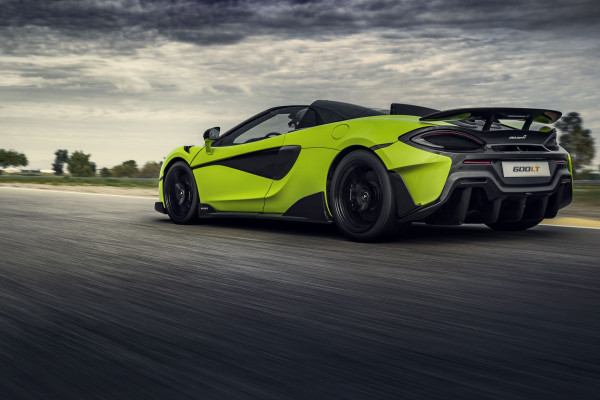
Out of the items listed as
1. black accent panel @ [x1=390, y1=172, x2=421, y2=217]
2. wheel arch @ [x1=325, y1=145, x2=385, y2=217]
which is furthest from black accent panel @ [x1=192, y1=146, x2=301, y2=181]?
black accent panel @ [x1=390, y1=172, x2=421, y2=217]

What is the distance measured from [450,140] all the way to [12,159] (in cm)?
17586

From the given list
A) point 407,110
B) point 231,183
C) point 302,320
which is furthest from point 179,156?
point 302,320

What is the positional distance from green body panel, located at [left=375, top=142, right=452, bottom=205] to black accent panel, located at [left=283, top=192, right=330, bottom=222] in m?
0.89

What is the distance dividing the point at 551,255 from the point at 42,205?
893 centimetres

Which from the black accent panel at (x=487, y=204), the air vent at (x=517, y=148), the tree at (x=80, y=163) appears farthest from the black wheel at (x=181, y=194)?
the tree at (x=80, y=163)

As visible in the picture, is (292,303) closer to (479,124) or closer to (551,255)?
(551,255)

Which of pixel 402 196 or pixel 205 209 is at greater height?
pixel 402 196

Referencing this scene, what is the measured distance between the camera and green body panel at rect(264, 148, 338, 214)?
21.1 feet

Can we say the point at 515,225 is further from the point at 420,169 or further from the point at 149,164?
the point at 149,164

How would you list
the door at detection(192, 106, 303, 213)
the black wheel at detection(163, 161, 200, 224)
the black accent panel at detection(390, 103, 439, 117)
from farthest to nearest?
the black wheel at detection(163, 161, 200, 224), the door at detection(192, 106, 303, 213), the black accent panel at detection(390, 103, 439, 117)

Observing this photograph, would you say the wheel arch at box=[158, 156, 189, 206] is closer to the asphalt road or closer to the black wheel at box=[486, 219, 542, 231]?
the asphalt road

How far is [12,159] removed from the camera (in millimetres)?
167875

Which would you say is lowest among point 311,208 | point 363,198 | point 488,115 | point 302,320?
point 302,320

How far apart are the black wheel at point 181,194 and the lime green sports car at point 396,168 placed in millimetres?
673
